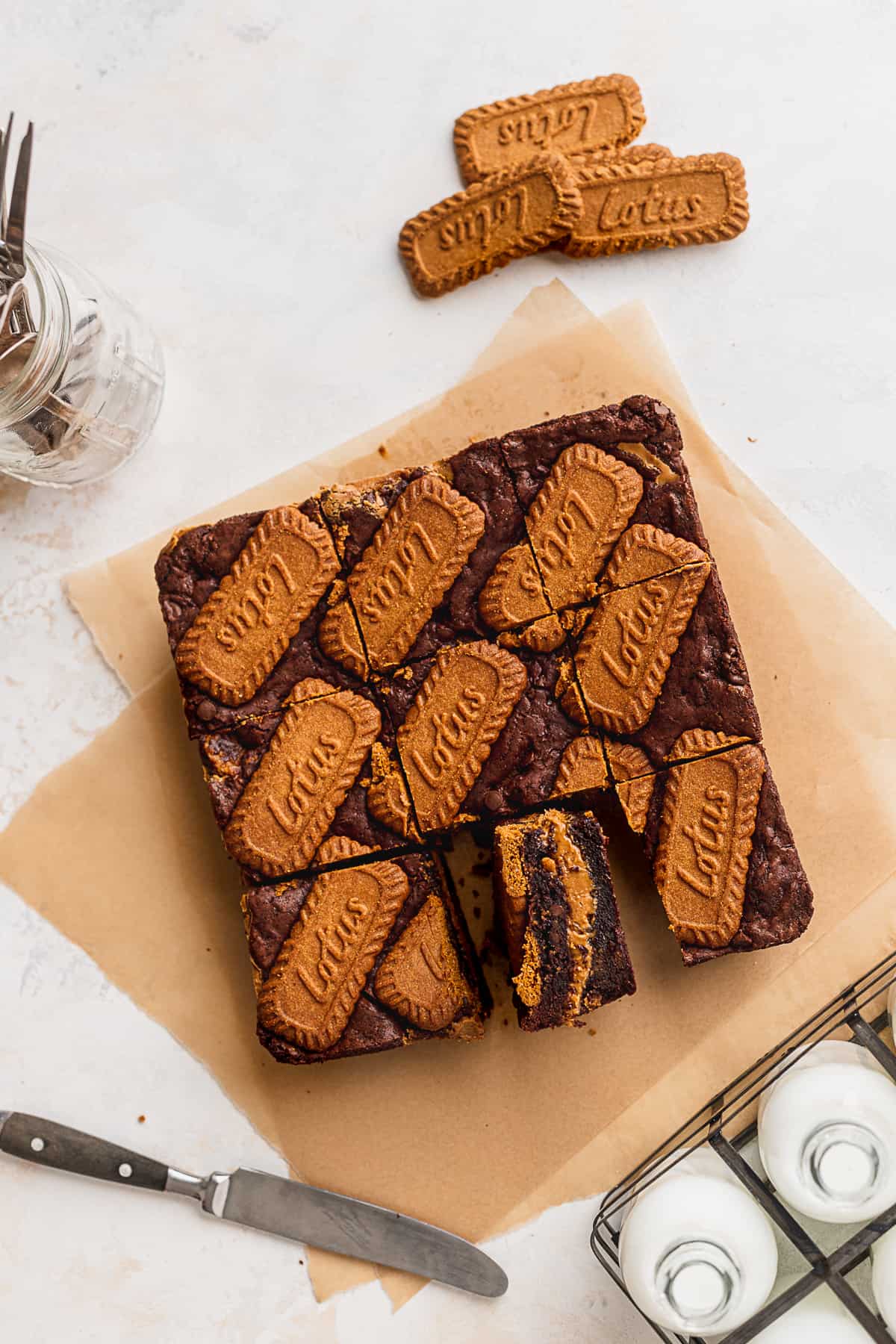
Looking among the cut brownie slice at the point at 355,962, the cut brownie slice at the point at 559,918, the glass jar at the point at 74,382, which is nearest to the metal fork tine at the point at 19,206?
the glass jar at the point at 74,382

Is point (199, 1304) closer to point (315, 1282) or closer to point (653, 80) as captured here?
point (315, 1282)

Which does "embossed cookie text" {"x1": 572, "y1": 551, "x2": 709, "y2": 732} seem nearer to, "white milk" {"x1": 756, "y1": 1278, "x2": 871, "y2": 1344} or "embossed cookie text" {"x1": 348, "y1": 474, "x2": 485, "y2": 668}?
"embossed cookie text" {"x1": 348, "y1": 474, "x2": 485, "y2": 668}

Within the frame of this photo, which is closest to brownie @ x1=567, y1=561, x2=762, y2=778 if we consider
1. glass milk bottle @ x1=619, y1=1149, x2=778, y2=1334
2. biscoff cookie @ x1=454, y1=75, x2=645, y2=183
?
glass milk bottle @ x1=619, y1=1149, x2=778, y2=1334

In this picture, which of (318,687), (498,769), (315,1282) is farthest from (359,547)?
(315,1282)

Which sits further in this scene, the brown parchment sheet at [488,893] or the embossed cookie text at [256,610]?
the brown parchment sheet at [488,893]

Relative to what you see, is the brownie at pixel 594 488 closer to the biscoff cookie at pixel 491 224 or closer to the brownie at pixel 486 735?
the brownie at pixel 486 735

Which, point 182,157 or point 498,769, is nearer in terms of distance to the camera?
point 498,769

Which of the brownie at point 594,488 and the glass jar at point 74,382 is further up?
the glass jar at point 74,382
